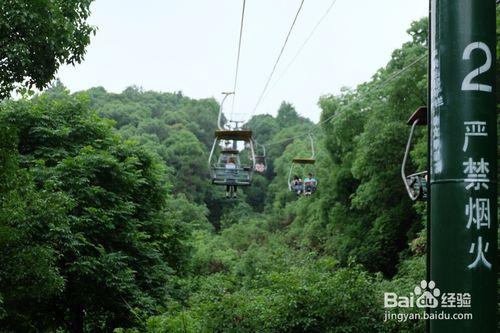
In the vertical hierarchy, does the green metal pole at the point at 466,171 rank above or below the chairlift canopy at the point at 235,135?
below

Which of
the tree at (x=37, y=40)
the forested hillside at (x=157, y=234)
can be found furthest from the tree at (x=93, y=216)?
the tree at (x=37, y=40)

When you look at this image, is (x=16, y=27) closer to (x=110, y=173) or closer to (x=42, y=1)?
(x=42, y=1)

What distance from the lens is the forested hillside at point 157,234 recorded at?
11.8 m

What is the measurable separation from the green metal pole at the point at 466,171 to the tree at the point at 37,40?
610cm

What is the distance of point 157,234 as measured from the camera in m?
19.8

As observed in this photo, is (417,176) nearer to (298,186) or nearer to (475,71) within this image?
(475,71)

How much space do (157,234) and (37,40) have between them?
12.7 metres

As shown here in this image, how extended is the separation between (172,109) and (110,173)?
67.7 m

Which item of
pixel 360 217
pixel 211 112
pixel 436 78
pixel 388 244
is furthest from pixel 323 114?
pixel 211 112

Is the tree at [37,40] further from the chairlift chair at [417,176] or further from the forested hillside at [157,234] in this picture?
the chairlift chair at [417,176]

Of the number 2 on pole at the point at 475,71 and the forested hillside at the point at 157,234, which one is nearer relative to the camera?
the number 2 on pole at the point at 475,71

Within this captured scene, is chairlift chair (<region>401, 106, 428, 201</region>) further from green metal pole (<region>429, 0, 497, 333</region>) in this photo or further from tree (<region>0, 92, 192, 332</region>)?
tree (<region>0, 92, 192, 332</region>)

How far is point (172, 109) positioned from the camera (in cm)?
8419

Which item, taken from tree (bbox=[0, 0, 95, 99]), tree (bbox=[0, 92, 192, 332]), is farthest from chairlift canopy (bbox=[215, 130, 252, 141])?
tree (bbox=[0, 0, 95, 99])
